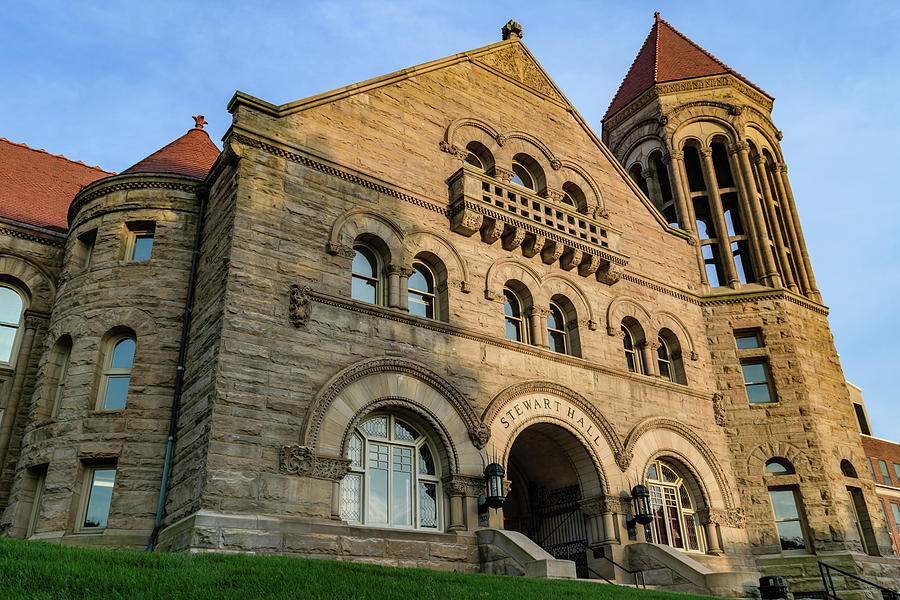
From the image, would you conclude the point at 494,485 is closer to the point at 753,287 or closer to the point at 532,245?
the point at 532,245

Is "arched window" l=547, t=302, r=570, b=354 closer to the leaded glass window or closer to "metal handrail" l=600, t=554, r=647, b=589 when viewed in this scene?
"metal handrail" l=600, t=554, r=647, b=589

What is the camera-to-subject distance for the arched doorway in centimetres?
1788

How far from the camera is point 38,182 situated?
22.5 metres

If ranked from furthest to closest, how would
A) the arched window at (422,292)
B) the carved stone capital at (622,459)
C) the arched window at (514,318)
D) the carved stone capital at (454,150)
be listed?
the carved stone capital at (454,150)
the arched window at (514,318)
the carved stone capital at (622,459)
the arched window at (422,292)

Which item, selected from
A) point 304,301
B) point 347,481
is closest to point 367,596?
point 347,481

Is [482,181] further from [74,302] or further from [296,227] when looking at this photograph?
[74,302]

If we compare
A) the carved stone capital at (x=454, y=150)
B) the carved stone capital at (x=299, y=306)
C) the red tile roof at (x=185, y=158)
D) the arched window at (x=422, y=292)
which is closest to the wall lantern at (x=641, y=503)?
the arched window at (x=422, y=292)

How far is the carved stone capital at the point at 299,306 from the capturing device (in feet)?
48.3

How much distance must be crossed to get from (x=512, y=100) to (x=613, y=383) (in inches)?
331

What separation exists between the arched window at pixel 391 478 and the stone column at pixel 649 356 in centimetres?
739

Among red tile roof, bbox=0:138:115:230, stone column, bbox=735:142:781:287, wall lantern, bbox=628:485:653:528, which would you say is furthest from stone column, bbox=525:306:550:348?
red tile roof, bbox=0:138:115:230

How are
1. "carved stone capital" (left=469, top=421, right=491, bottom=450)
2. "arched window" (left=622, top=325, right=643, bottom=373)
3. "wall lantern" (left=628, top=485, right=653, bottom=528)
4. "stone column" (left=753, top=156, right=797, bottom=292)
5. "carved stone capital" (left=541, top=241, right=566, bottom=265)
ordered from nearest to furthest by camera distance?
"carved stone capital" (left=469, top=421, right=491, bottom=450), "wall lantern" (left=628, top=485, right=653, bottom=528), "carved stone capital" (left=541, top=241, right=566, bottom=265), "arched window" (left=622, top=325, right=643, bottom=373), "stone column" (left=753, top=156, right=797, bottom=292)

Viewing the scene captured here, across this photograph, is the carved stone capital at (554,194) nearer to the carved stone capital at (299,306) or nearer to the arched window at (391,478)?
the arched window at (391,478)

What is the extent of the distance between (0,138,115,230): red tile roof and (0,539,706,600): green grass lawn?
12683 mm
